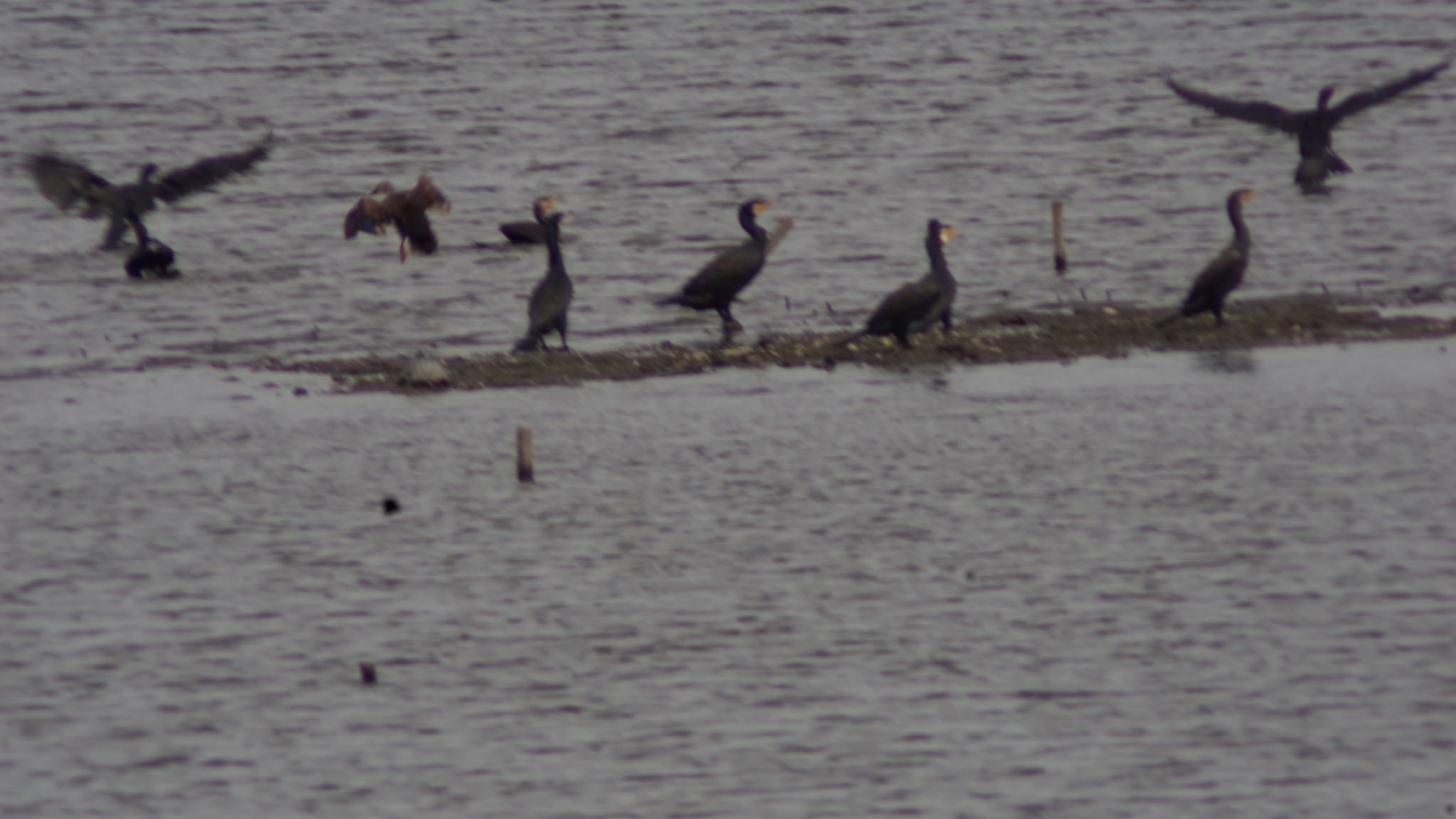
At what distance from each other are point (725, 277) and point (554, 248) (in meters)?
1.84

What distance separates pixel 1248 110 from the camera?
99.1 ft

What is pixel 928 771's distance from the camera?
10.9m

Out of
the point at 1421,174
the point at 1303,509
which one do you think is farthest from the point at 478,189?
the point at 1303,509

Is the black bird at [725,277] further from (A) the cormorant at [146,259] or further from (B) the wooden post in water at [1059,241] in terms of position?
(A) the cormorant at [146,259]

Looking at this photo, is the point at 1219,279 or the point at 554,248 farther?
the point at 554,248

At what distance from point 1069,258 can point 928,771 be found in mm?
19328

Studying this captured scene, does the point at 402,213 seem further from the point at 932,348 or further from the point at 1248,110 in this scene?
the point at 1248,110

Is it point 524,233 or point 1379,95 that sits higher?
point 1379,95

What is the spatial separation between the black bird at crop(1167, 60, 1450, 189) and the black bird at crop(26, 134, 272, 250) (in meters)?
12.0

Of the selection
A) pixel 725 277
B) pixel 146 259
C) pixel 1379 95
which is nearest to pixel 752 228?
pixel 725 277

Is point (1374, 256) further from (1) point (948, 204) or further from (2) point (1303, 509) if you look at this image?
(2) point (1303, 509)

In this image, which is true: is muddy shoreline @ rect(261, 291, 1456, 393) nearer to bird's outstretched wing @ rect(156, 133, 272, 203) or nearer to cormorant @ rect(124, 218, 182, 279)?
bird's outstretched wing @ rect(156, 133, 272, 203)

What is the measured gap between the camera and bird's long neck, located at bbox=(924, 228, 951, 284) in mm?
23031

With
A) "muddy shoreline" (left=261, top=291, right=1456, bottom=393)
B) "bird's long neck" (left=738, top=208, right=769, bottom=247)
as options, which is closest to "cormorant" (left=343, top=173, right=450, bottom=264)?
"muddy shoreline" (left=261, top=291, right=1456, bottom=393)
